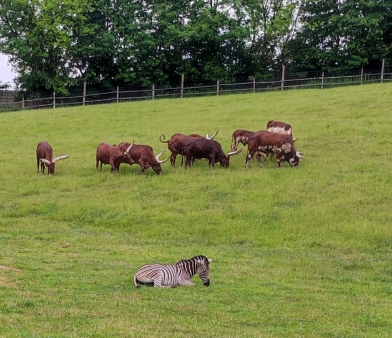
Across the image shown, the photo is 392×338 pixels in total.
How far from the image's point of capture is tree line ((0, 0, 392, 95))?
45500mm

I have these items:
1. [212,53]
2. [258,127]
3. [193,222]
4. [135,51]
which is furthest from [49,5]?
[193,222]

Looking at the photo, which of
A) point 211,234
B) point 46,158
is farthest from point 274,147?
point 46,158

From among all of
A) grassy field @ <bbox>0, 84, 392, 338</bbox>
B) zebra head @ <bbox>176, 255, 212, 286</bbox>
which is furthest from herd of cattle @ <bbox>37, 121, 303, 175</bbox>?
zebra head @ <bbox>176, 255, 212, 286</bbox>

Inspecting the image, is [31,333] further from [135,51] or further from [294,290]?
[135,51]

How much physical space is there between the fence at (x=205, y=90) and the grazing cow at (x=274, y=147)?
66.8 ft

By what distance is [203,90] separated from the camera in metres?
42.8

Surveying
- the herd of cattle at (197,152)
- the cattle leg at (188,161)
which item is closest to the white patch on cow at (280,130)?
the herd of cattle at (197,152)

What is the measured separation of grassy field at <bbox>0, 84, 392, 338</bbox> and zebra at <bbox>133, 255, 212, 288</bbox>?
0.25m

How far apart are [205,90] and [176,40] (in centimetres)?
569

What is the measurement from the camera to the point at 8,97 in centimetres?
4738

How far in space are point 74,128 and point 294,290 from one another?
850 inches

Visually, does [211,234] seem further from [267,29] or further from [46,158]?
[267,29]

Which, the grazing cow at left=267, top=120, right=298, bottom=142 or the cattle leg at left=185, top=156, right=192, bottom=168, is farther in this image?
the grazing cow at left=267, top=120, right=298, bottom=142

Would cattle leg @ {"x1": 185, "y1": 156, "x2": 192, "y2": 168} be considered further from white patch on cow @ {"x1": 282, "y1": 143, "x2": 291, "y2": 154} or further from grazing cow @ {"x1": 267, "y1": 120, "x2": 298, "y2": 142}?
grazing cow @ {"x1": 267, "y1": 120, "x2": 298, "y2": 142}
